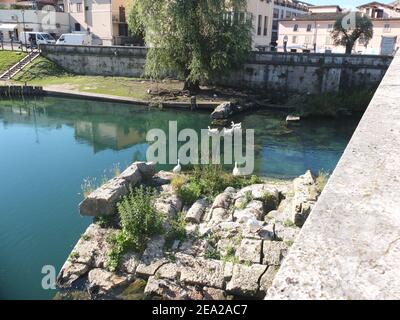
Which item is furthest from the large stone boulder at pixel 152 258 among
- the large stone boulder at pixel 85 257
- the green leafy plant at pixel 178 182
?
the green leafy plant at pixel 178 182

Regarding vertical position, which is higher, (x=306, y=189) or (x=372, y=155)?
(x=372, y=155)

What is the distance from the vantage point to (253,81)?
29766 millimetres

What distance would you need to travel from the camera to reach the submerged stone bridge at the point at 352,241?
1.57 meters

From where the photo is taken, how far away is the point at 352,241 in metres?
1.75

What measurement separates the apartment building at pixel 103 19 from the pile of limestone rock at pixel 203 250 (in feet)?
123

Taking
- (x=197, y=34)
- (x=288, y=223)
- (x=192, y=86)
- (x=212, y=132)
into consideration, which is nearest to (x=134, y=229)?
(x=288, y=223)

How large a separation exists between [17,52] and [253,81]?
872 inches

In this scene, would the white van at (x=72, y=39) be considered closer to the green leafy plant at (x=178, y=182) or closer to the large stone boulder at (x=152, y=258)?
the green leafy plant at (x=178, y=182)

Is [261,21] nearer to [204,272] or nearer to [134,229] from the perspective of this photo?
[134,229]

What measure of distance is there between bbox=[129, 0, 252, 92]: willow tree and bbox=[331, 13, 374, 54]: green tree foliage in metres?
9.80

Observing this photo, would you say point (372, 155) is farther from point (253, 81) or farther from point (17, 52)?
point (17, 52)
